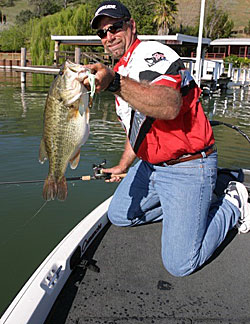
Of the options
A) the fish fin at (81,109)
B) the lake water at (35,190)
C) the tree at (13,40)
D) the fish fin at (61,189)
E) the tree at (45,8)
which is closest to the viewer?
the fish fin at (81,109)

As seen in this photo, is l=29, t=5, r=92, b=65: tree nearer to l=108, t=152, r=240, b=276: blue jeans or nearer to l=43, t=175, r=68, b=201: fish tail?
l=108, t=152, r=240, b=276: blue jeans

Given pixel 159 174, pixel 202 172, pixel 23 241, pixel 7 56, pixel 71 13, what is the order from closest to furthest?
pixel 202 172 → pixel 159 174 → pixel 23 241 → pixel 71 13 → pixel 7 56

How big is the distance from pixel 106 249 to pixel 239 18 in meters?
111

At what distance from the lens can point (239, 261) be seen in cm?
322

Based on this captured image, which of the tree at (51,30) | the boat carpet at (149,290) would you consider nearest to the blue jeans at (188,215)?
the boat carpet at (149,290)

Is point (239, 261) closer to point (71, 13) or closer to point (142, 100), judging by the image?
point (142, 100)

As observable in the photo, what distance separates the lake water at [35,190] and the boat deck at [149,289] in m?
1.32

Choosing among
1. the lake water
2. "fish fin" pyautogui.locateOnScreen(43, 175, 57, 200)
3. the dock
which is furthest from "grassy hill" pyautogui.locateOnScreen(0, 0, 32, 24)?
"fish fin" pyautogui.locateOnScreen(43, 175, 57, 200)

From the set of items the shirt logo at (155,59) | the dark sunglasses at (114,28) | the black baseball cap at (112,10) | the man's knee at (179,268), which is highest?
the black baseball cap at (112,10)

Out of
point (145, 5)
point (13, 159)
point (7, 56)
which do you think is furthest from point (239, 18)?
A: point (13, 159)

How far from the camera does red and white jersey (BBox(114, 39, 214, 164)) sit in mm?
2533

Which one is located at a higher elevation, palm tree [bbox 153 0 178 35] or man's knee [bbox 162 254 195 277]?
palm tree [bbox 153 0 178 35]

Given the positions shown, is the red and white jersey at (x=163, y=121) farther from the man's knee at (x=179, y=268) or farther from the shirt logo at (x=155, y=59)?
the man's knee at (x=179, y=268)

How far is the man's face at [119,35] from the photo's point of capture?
115 inches
